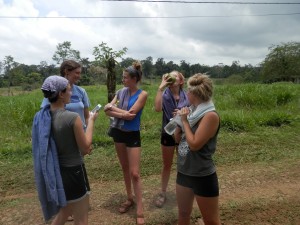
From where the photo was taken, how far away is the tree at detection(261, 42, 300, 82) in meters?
53.3

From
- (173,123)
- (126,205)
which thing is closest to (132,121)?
(173,123)

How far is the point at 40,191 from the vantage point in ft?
7.86

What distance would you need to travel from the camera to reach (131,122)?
3.58 meters

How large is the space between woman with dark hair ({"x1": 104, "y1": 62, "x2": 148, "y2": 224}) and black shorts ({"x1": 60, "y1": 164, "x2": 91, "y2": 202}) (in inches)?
43.6

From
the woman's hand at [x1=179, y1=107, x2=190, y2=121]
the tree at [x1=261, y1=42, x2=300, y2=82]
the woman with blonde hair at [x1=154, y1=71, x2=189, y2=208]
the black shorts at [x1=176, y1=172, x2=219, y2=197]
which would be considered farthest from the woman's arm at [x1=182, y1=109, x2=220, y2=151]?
the tree at [x1=261, y1=42, x2=300, y2=82]

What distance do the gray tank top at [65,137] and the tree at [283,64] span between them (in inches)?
2199

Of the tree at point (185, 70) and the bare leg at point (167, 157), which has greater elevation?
the tree at point (185, 70)

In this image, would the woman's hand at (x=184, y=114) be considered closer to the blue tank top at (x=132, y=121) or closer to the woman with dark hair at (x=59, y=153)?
the woman with dark hair at (x=59, y=153)

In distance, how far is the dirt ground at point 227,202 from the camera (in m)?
3.66

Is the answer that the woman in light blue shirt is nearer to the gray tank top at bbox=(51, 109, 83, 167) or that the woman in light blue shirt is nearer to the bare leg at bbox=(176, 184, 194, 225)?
the gray tank top at bbox=(51, 109, 83, 167)

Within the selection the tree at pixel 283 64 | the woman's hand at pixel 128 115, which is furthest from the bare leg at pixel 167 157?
the tree at pixel 283 64

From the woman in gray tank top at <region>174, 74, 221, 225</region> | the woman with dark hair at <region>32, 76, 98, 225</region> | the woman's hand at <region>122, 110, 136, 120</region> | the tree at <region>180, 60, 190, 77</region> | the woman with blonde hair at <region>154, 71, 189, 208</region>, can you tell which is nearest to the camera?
the woman with dark hair at <region>32, 76, 98, 225</region>

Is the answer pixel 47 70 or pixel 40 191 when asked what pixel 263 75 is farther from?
pixel 40 191

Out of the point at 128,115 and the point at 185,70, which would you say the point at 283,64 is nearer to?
the point at 185,70
